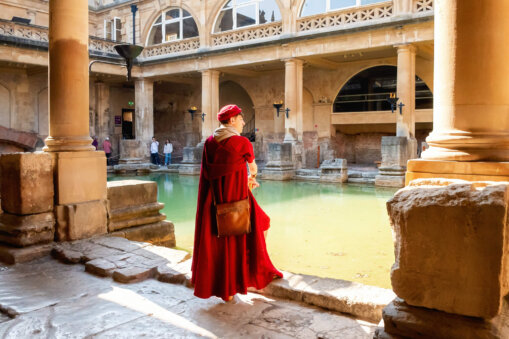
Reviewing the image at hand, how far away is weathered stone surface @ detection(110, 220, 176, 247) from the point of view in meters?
5.12

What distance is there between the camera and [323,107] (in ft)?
63.5

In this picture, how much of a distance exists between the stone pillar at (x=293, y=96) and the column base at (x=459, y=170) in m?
13.1

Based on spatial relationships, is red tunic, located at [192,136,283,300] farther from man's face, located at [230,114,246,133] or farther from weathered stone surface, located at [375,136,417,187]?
weathered stone surface, located at [375,136,417,187]

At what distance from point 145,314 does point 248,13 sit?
16.4 meters

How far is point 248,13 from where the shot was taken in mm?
17516

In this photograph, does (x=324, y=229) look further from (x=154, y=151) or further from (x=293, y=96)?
(x=154, y=151)

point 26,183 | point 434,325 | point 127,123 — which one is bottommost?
point 434,325

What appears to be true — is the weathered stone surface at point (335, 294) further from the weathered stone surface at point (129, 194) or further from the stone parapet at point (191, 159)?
the stone parapet at point (191, 159)

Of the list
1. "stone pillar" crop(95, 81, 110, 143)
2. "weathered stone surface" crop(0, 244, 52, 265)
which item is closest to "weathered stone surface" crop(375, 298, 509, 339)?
"weathered stone surface" crop(0, 244, 52, 265)

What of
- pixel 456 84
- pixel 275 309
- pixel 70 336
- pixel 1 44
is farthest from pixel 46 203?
pixel 1 44

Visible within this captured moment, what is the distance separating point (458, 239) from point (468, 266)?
0.13m

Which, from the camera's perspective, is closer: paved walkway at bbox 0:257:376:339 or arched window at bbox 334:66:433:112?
paved walkway at bbox 0:257:376:339

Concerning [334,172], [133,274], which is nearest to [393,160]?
[334,172]

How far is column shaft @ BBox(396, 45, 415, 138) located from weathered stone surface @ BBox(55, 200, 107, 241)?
1124 centimetres
